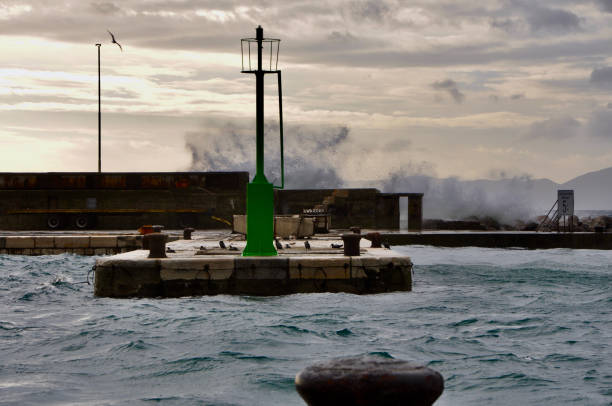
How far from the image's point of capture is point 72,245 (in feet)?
75.7

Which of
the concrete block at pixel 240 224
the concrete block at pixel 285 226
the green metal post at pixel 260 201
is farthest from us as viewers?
the concrete block at pixel 240 224

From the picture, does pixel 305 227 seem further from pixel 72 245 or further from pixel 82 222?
pixel 82 222

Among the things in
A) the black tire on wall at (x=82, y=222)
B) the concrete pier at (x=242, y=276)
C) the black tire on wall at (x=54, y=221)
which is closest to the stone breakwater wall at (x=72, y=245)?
the black tire on wall at (x=82, y=222)

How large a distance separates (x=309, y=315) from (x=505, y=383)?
4.33 metres

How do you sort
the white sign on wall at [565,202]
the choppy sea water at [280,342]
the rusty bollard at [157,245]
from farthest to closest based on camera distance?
1. the white sign on wall at [565,202]
2. the rusty bollard at [157,245]
3. the choppy sea water at [280,342]

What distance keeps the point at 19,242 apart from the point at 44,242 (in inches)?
32.9

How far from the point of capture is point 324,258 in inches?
508

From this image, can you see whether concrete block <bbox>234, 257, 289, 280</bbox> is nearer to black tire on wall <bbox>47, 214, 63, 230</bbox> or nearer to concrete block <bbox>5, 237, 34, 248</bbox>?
concrete block <bbox>5, 237, 34, 248</bbox>

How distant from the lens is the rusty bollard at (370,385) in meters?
2.55

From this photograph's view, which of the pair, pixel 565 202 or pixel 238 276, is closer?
pixel 238 276

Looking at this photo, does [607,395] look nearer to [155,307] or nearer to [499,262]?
[155,307]

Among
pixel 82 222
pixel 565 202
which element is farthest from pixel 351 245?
pixel 82 222

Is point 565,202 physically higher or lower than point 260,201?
higher

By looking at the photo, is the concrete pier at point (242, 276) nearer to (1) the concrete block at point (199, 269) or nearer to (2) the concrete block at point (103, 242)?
(1) the concrete block at point (199, 269)
